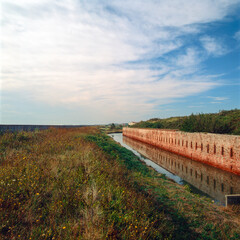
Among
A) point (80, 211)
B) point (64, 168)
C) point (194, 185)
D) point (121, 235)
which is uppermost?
point (64, 168)

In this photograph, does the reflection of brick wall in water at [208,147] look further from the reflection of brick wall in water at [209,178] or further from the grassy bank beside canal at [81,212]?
the grassy bank beside canal at [81,212]

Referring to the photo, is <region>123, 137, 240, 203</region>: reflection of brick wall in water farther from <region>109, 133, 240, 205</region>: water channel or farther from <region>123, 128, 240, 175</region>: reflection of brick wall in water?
<region>123, 128, 240, 175</region>: reflection of brick wall in water

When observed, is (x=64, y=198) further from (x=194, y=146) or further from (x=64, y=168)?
(x=194, y=146)

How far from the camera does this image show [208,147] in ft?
54.2

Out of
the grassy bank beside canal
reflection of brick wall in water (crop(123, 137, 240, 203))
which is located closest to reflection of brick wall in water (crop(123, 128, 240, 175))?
reflection of brick wall in water (crop(123, 137, 240, 203))

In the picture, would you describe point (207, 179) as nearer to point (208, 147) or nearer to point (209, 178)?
point (209, 178)

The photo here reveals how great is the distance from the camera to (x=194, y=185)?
11891 mm

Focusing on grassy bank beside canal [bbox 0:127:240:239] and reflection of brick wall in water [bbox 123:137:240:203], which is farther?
reflection of brick wall in water [bbox 123:137:240:203]

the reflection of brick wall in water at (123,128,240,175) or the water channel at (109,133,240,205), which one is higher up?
the reflection of brick wall in water at (123,128,240,175)

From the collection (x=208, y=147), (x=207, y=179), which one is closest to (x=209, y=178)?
(x=207, y=179)

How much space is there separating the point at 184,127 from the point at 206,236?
68.9 ft

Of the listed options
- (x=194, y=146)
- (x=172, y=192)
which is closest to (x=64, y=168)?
(x=172, y=192)

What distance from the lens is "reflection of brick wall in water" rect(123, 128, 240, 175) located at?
13.2 metres

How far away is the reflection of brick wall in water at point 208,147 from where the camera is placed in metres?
13.2
